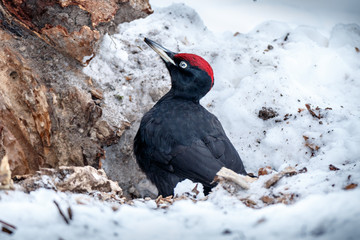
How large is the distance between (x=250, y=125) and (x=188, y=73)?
34.3 inches

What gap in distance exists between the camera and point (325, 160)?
→ 2.55 metres

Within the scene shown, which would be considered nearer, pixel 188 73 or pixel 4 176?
pixel 4 176

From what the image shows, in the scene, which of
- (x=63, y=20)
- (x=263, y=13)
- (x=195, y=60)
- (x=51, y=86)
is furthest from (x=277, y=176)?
(x=263, y=13)

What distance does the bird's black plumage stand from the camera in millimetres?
2967

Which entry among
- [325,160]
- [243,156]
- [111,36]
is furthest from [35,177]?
[111,36]

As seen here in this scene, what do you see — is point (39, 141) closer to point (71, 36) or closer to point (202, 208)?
point (71, 36)

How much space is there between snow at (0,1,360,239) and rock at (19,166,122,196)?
118 millimetres

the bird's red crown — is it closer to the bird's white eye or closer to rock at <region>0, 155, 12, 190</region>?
the bird's white eye

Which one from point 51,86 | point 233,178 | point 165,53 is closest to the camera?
point 233,178

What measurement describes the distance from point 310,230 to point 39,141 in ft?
8.12

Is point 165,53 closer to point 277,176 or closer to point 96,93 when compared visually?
point 96,93

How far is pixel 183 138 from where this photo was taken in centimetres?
310

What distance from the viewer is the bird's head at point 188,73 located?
343 cm

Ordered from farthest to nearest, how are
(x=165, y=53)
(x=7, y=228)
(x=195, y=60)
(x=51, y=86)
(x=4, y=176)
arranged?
(x=165, y=53) < (x=195, y=60) < (x=51, y=86) < (x=4, y=176) < (x=7, y=228)
